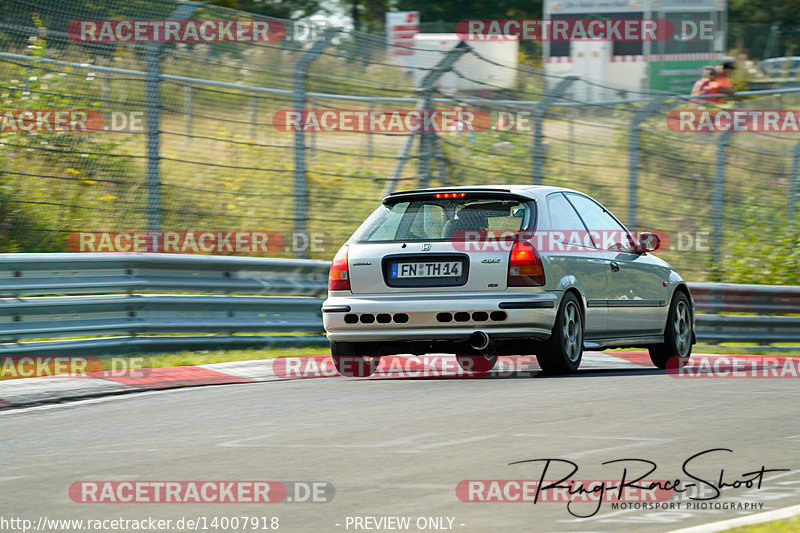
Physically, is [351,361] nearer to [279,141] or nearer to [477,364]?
[477,364]

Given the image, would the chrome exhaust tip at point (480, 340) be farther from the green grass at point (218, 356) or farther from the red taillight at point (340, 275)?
the green grass at point (218, 356)

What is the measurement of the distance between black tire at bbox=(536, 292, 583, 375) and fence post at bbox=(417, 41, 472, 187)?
4.35m

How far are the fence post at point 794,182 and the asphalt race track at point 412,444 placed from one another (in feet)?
29.1

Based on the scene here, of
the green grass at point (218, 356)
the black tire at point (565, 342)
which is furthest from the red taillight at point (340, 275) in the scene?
the green grass at point (218, 356)

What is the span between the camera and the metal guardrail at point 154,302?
1035cm

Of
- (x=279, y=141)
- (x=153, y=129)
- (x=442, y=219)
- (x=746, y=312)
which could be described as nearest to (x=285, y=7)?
(x=746, y=312)

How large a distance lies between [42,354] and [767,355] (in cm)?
807

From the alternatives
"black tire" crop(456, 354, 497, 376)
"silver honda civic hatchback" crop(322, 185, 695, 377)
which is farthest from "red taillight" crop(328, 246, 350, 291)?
"black tire" crop(456, 354, 497, 376)

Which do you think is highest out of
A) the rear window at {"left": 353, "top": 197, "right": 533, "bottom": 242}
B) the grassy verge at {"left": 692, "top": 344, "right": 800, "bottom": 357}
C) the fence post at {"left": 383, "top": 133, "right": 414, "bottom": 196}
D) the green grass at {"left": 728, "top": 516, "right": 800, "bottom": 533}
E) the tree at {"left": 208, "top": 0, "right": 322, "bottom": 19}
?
the tree at {"left": 208, "top": 0, "right": 322, "bottom": 19}

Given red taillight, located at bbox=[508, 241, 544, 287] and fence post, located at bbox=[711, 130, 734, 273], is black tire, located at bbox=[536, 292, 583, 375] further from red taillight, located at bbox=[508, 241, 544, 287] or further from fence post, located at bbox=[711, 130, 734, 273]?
fence post, located at bbox=[711, 130, 734, 273]

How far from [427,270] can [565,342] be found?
3.94 feet

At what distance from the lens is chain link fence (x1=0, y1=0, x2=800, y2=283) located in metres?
11.9

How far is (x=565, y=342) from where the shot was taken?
9.83 m

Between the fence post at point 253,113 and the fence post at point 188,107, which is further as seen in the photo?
the fence post at point 253,113
